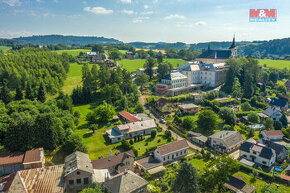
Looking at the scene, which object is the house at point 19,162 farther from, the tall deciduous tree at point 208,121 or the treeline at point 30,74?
the tall deciduous tree at point 208,121

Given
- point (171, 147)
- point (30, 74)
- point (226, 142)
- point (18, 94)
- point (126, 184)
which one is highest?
point (30, 74)

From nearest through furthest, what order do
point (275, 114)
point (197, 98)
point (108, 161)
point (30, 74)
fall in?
point (108, 161) → point (275, 114) → point (197, 98) → point (30, 74)

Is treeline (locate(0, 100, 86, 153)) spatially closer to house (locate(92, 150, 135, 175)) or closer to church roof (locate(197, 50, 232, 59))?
house (locate(92, 150, 135, 175))

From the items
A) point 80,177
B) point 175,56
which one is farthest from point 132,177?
point 175,56

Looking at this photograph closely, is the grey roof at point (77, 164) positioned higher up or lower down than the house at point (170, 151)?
higher up

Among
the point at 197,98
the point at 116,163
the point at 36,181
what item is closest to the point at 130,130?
the point at 116,163

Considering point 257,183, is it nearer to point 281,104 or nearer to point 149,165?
point 149,165

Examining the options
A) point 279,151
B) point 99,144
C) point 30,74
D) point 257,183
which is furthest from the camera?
point 30,74

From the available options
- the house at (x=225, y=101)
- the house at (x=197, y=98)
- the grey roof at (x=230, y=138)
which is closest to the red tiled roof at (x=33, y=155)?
the grey roof at (x=230, y=138)
